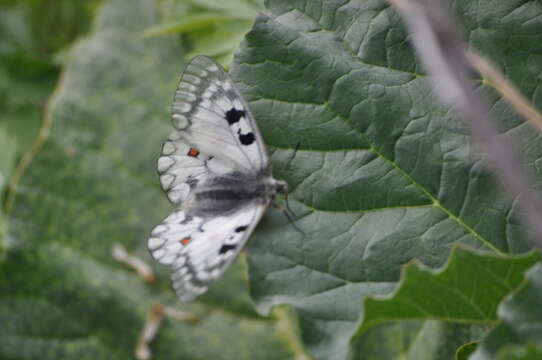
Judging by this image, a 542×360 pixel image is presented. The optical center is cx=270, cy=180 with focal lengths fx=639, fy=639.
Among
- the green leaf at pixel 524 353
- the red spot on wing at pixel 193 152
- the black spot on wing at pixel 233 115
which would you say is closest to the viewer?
the green leaf at pixel 524 353

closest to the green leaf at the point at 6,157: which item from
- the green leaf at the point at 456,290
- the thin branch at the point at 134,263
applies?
the thin branch at the point at 134,263


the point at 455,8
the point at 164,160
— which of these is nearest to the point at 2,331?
the point at 164,160

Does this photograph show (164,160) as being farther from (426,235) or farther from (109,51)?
(109,51)

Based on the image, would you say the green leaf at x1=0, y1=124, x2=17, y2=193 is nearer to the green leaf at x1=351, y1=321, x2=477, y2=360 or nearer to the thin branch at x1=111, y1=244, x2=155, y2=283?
the thin branch at x1=111, y1=244, x2=155, y2=283

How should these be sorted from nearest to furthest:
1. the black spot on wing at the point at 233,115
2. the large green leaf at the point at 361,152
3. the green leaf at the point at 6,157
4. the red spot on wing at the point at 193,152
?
the large green leaf at the point at 361,152, the black spot on wing at the point at 233,115, the red spot on wing at the point at 193,152, the green leaf at the point at 6,157

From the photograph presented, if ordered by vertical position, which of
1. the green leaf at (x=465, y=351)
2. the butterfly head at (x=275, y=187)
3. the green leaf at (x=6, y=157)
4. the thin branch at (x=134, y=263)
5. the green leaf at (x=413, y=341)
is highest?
the butterfly head at (x=275, y=187)

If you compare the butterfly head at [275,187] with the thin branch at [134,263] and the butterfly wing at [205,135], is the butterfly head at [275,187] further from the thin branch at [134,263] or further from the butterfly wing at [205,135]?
the thin branch at [134,263]

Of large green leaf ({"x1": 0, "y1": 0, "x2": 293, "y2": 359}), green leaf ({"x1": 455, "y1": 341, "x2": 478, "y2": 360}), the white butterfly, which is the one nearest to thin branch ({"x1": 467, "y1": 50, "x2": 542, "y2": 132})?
green leaf ({"x1": 455, "y1": 341, "x2": 478, "y2": 360})
